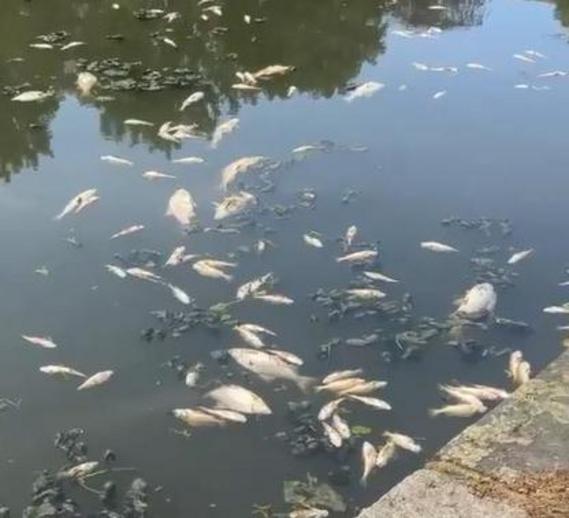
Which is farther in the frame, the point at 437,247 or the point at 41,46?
the point at 41,46

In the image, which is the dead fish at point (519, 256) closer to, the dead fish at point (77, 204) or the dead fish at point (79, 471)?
the dead fish at point (77, 204)

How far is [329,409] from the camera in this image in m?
4.77

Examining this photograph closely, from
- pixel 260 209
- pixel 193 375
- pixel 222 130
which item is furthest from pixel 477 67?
pixel 193 375

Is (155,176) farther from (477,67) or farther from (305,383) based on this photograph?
(477,67)

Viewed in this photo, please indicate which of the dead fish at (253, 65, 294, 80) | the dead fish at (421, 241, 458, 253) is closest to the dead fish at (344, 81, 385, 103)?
the dead fish at (253, 65, 294, 80)

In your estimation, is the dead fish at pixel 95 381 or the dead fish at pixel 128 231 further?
the dead fish at pixel 128 231

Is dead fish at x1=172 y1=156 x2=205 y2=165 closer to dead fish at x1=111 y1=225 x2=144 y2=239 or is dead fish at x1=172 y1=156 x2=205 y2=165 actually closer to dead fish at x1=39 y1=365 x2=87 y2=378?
dead fish at x1=111 y1=225 x2=144 y2=239

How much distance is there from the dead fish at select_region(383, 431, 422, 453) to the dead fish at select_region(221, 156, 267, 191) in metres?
2.96

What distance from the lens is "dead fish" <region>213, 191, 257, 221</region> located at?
Answer: 667 centimetres

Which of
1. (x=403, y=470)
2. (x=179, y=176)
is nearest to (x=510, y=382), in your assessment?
(x=403, y=470)

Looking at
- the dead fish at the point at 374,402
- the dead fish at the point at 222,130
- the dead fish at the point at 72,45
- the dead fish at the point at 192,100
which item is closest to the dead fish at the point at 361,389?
the dead fish at the point at 374,402

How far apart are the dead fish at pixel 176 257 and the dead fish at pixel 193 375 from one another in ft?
3.55

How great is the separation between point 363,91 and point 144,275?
4.20m

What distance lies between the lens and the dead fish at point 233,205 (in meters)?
6.67
